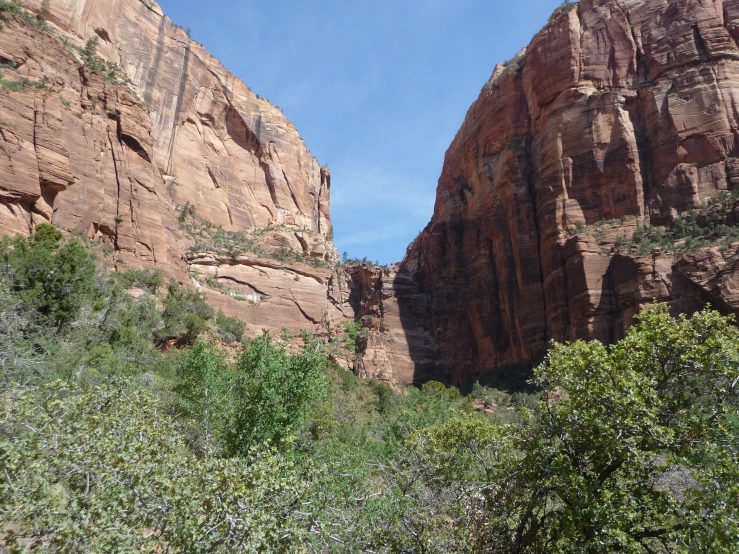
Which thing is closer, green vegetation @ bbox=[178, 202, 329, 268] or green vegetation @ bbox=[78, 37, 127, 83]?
green vegetation @ bbox=[78, 37, 127, 83]

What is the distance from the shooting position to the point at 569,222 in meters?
44.1

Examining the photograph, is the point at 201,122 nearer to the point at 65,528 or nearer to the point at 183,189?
the point at 183,189

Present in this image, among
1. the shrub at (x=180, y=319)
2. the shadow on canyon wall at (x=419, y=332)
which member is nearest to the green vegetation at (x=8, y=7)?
the shrub at (x=180, y=319)

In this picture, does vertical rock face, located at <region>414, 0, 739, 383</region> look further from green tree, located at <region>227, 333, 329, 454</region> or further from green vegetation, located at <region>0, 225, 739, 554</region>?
green tree, located at <region>227, 333, 329, 454</region>

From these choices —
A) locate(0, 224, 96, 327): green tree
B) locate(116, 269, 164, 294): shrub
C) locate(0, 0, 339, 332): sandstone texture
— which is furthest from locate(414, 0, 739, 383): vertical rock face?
locate(0, 224, 96, 327): green tree

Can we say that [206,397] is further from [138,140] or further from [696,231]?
[696,231]

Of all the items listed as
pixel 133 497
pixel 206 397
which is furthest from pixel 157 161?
pixel 133 497

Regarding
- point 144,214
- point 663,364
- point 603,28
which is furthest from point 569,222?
point 663,364

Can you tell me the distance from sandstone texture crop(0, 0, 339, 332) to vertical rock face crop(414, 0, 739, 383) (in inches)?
761

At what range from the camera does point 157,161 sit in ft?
169

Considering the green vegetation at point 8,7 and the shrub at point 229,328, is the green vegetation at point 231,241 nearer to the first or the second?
the shrub at point 229,328

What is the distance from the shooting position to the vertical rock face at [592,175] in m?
38.5

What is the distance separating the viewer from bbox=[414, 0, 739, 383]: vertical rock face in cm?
3848

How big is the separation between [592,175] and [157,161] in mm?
41385
